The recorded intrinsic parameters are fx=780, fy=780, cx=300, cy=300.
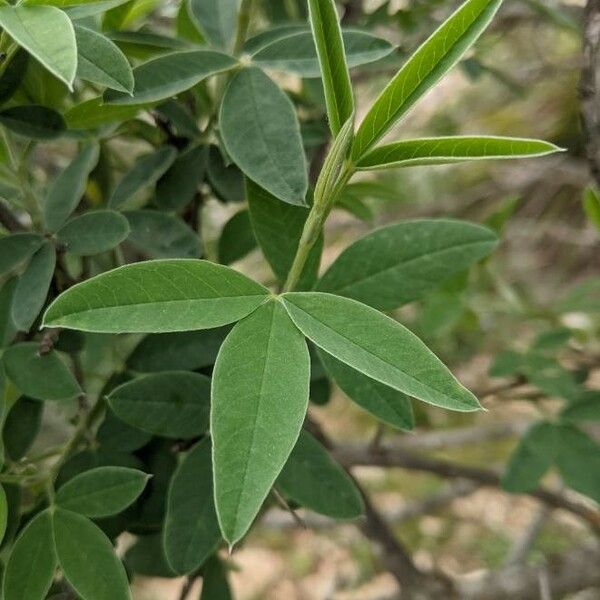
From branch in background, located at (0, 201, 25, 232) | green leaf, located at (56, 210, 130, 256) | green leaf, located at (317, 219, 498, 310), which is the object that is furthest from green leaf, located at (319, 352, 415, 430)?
branch in background, located at (0, 201, 25, 232)

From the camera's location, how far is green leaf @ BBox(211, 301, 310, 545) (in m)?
0.34

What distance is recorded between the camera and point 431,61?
0.38 meters

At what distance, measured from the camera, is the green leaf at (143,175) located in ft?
1.84

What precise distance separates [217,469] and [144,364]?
0.24m

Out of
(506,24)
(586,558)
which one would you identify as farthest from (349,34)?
(506,24)

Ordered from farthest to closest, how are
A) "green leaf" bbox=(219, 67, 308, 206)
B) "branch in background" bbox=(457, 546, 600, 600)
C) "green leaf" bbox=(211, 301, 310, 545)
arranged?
"branch in background" bbox=(457, 546, 600, 600) < "green leaf" bbox=(219, 67, 308, 206) < "green leaf" bbox=(211, 301, 310, 545)

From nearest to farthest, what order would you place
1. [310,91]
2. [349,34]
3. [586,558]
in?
[349,34] < [310,91] < [586,558]

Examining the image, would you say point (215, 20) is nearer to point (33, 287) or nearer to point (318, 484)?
point (33, 287)

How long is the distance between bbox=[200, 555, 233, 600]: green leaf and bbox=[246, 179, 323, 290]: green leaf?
0.28 metres

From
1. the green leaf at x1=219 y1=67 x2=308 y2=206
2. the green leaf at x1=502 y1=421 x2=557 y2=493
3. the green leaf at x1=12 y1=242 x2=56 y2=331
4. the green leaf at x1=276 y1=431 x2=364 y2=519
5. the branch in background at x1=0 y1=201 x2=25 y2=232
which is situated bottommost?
the green leaf at x1=502 y1=421 x2=557 y2=493

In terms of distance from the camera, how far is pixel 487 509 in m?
2.05

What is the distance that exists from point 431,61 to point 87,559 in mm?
345

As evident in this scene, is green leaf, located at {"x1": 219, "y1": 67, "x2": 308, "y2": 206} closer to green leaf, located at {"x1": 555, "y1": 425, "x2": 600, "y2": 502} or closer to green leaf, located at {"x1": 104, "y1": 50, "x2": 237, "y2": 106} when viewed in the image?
green leaf, located at {"x1": 104, "y1": 50, "x2": 237, "y2": 106}

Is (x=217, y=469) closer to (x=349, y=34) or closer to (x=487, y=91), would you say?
(x=349, y=34)
